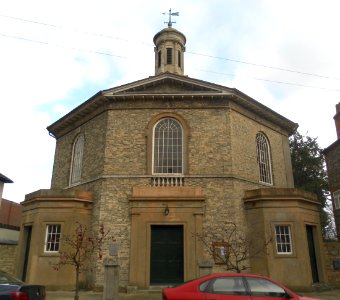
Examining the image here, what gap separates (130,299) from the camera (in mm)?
12578

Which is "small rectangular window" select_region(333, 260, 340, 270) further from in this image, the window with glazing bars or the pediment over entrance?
the pediment over entrance

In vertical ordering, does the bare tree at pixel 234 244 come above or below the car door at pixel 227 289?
above

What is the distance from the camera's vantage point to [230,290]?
24.9ft

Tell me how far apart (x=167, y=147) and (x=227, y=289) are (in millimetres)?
9931

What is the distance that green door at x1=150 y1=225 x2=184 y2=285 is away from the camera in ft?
48.3

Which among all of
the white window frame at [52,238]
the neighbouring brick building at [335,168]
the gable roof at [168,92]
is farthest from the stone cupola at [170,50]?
the white window frame at [52,238]

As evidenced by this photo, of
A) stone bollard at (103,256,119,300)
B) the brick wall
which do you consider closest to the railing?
the brick wall

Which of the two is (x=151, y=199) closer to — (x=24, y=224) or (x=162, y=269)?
(x=162, y=269)

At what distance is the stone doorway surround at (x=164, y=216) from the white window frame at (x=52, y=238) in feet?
11.4

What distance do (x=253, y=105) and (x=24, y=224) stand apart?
13133 mm

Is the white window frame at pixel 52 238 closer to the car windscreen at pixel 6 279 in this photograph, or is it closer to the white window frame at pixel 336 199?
the car windscreen at pixel 6 279

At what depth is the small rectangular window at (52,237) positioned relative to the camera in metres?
15.4

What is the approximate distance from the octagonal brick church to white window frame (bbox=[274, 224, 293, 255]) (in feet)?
0.14

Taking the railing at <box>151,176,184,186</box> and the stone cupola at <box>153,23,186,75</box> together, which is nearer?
the railing at <box>151,176,184,186</box>
